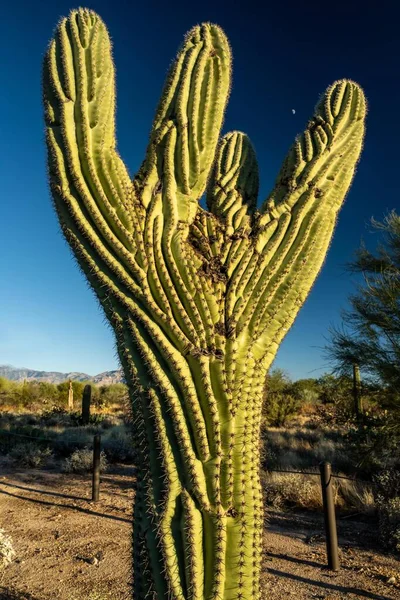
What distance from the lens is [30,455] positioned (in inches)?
457

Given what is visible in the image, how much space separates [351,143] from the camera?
329 centimetres

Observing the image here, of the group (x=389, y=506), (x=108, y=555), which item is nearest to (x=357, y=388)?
(x=389, y=506)

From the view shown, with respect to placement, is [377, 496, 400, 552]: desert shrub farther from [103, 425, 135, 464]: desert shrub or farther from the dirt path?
[103, 425, 135, 464]: desert shrub

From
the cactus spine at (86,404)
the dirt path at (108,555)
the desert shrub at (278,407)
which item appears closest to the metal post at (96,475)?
the dirt path at (108,555)

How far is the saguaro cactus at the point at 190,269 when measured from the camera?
207cm

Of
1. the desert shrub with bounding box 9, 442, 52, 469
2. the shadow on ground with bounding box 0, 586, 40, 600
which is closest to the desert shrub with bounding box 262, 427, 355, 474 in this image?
the shadow on ground with bounding box 0, 586, 40, 600

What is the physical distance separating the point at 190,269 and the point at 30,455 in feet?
35.8

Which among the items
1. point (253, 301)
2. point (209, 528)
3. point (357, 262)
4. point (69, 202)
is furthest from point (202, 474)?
point (357, 262)

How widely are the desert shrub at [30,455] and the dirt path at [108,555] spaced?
2.77m

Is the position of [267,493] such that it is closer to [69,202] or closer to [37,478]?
[37,478]

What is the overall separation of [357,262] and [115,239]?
8.43 metres

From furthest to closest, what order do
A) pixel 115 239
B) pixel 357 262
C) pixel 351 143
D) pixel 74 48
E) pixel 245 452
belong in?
pixel 357 262
pixel 351 143
pixel 74 48
pixel 115 239
pixel 245 452

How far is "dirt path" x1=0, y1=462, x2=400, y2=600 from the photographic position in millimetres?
4703

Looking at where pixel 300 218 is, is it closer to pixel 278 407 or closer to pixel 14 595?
pixel 14 595
